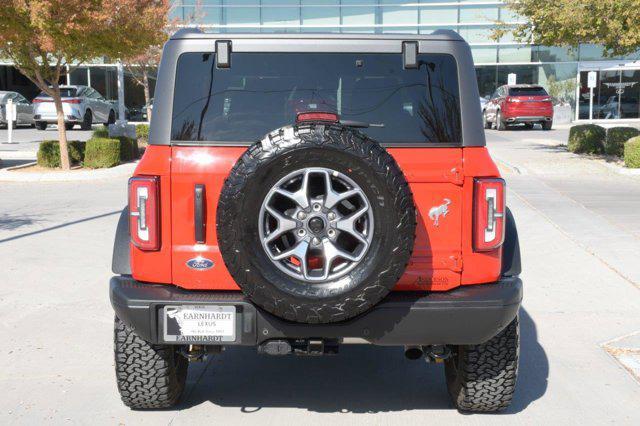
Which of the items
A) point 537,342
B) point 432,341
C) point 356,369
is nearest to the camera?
point 432,341

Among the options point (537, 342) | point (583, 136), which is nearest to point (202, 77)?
point (537, 342)

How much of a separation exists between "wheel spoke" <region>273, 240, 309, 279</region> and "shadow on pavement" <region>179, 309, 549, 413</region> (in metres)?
1.22

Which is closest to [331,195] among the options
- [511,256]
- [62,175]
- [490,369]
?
[511,256]

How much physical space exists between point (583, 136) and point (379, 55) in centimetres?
1872

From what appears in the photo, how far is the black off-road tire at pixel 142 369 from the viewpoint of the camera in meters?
4.57

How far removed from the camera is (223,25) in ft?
143

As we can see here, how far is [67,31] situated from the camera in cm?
1658

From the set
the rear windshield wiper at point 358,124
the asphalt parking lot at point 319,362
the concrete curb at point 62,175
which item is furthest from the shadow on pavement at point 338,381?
the concrete curb at point 62,175

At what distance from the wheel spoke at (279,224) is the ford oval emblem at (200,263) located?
44cm

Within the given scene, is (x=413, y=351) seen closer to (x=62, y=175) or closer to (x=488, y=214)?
(x=488, y=214)

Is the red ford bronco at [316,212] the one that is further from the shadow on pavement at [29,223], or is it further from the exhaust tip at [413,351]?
the shadow on pavement at [29,223]

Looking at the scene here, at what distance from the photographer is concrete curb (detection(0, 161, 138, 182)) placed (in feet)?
56.1

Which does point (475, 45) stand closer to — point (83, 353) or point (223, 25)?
point (223, 25)

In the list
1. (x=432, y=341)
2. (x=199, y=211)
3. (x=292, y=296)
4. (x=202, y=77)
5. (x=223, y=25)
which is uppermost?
(x=223, y=25)
